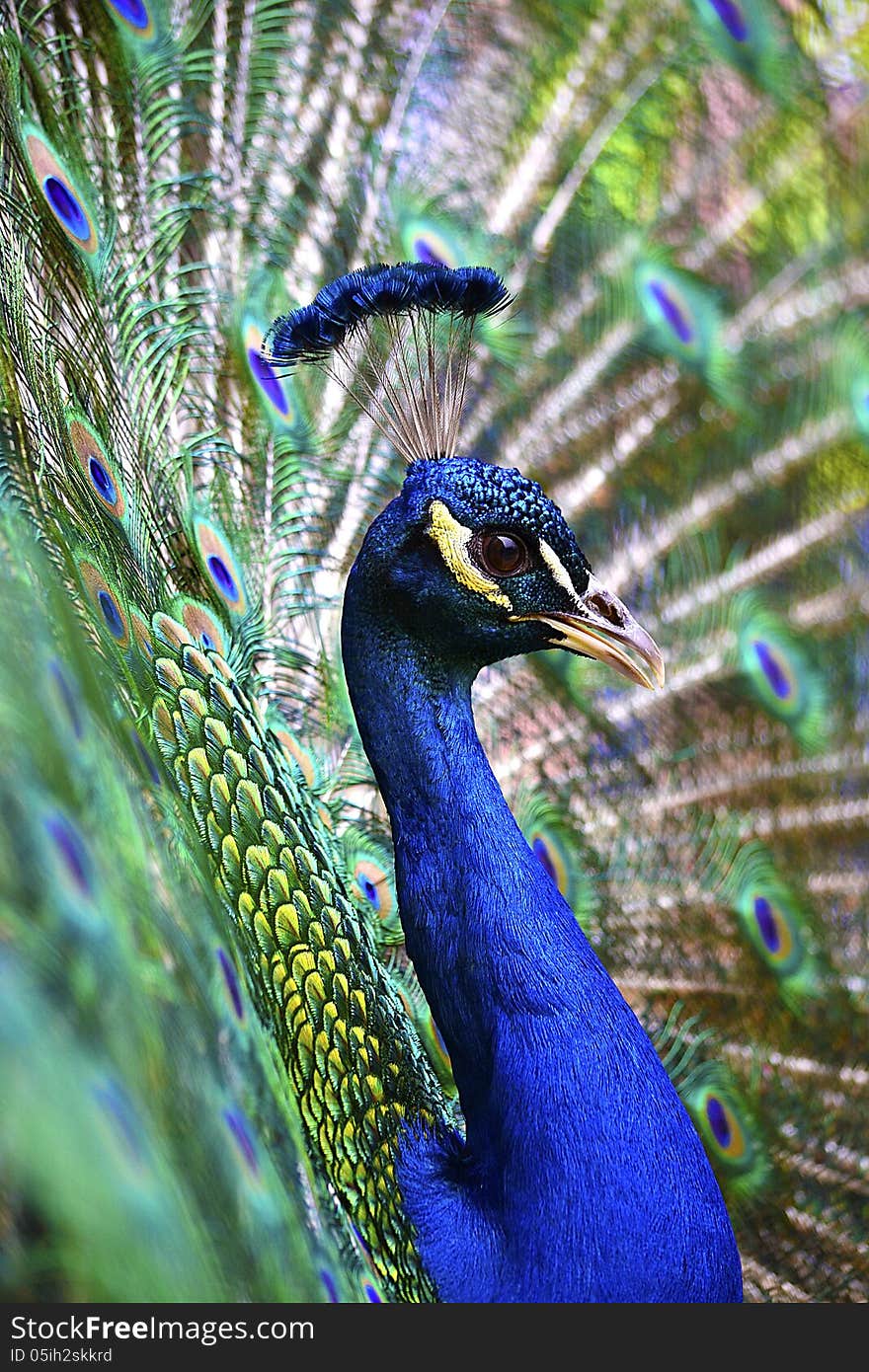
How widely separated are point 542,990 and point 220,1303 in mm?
Answer: 376

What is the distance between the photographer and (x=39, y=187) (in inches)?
39.8

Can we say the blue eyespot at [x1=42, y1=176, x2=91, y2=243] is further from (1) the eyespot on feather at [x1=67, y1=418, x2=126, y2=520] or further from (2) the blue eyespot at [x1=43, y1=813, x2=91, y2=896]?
(2) the blue eyespot at [x1=43, y1=813, x2=91, y2=896]

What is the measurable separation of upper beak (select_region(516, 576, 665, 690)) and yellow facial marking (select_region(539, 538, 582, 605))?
13mm

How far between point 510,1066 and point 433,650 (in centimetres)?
30

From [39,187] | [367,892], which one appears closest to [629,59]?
[39,187]

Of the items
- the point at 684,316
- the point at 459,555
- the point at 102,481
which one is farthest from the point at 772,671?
the point at 102,481

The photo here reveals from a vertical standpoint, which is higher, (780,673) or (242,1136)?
(780,673)

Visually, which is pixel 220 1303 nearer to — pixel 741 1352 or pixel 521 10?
pixel 741 1352

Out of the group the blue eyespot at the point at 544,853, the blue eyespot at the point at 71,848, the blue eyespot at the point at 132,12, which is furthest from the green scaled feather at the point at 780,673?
the blue eyespot at the point at 71,848

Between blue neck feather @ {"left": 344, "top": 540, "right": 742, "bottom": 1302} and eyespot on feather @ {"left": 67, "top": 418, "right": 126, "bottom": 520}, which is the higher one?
eyespot on feather @ {"left": 67, "top": 418, "right": 126, "bottom": 520}

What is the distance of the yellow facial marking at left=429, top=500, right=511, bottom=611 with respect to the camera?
36.4 inches

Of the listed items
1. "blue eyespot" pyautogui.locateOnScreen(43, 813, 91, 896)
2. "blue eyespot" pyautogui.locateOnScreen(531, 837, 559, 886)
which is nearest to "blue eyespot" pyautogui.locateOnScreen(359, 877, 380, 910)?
"blue eyespot" pyautogui.locateOnScreen(531, 837, 559, 886)

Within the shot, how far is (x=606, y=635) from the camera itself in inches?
37.0

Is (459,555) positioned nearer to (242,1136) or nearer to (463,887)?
(463,887)
